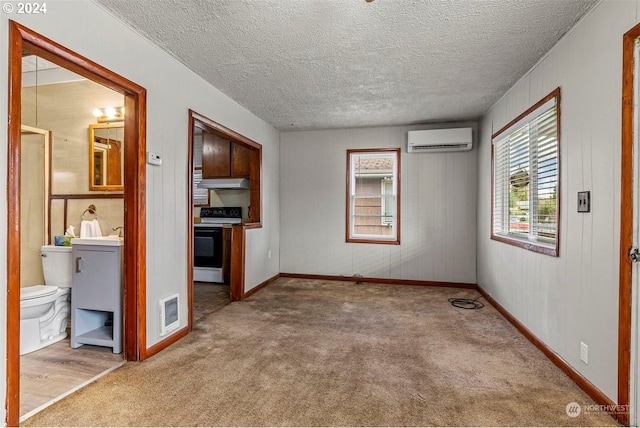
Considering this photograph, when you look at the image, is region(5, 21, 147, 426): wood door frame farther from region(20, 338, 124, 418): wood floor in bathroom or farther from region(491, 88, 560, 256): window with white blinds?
region(491, 88, 560, 256): window with white blinds

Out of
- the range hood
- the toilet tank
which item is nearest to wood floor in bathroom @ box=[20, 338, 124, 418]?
the toilet tank

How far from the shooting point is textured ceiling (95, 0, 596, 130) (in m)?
2.04

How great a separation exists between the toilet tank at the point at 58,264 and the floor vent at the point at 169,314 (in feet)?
3.37

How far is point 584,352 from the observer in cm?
203

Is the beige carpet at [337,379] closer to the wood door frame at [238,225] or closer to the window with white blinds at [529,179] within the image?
the wood door frame at [238,225]

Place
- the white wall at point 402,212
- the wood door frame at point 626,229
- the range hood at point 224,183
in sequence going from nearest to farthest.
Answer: the wood door frame at point 626,229 < the white wall at point 402,212 < the range hood at point 224,183

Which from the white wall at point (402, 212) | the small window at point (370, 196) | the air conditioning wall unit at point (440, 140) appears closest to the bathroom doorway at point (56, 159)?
the white wall at point (402, 212)

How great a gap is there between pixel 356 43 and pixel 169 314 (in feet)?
8.69

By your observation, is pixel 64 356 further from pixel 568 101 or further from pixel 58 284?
pixel 568 101

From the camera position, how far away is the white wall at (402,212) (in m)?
4.78

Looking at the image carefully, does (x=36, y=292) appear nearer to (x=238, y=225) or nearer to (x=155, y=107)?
(x=155, y=107)

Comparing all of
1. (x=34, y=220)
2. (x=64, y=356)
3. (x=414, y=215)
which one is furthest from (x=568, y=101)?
(x=34, y=220)

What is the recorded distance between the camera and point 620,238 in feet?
5.64

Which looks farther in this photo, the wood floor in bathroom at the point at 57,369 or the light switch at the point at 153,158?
the light switch at the point at 153,158
